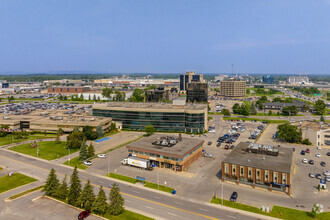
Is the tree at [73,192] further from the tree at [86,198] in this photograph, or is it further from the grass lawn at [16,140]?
the grass lawn at [16,140]

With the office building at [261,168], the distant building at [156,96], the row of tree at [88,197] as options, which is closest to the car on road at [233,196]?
the office building at [261,168]

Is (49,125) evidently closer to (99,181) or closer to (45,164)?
(45,164)

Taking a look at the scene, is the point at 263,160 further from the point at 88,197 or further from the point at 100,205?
the point at 88,197

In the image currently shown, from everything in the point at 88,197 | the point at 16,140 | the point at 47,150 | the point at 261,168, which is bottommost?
the point at 47,150

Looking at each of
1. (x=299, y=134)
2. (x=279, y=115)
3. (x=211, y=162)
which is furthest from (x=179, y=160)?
(x=279, y=115)

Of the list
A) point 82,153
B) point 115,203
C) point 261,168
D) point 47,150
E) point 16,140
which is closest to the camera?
point 115,203

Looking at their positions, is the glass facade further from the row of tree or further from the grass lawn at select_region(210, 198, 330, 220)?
the row of tree

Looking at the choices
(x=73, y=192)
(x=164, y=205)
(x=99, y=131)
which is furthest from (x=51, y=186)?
(x=99, y=131)
